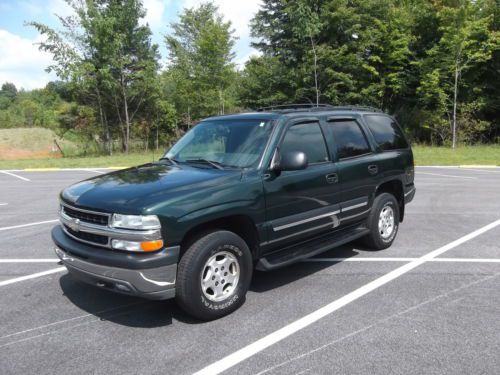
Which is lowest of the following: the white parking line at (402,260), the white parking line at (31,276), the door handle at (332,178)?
the white parking line at (402,260)

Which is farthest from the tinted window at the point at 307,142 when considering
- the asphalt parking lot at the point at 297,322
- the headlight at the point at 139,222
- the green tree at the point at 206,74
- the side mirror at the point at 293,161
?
the green tree at the point at 206,74

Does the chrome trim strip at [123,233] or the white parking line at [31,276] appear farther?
the white parking line at [31,276]

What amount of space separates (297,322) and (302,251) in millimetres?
953

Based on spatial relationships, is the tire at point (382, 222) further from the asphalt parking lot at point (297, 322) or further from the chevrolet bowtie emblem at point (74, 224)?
the chevrolet bowtie emblem at point (74, 224)

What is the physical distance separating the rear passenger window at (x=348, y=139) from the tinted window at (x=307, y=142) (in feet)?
0.90

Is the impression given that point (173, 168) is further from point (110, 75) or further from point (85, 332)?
point (110, 75)

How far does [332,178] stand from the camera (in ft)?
15.8

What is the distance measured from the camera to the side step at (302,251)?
4152 mm

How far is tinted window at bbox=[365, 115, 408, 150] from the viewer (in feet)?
19.3

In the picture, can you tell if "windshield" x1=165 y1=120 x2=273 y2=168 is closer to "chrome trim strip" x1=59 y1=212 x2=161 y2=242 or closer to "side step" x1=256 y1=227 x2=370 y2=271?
"side step" x1=256 y1=227 x2=370 y2=271

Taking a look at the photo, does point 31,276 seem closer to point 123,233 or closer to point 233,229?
point 123,233

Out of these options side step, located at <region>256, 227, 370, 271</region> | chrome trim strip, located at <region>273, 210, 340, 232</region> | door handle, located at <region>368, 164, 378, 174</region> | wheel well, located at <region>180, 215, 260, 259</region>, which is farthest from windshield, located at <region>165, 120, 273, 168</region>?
door handle, located at <region>368, 164, 378, 174</region>

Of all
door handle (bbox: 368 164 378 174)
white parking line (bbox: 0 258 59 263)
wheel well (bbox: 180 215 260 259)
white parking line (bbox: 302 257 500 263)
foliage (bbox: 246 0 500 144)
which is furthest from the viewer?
foliage (bbox: 246 0 500 144)

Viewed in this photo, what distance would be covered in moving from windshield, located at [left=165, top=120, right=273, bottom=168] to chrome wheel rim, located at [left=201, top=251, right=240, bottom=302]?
3.12ft
